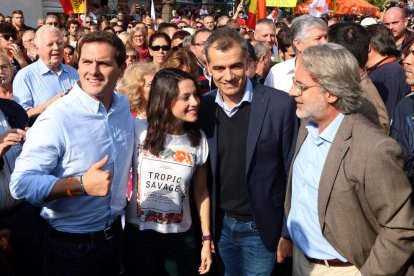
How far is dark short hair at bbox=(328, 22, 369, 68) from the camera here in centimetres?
368

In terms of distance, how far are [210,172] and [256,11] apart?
8.83m

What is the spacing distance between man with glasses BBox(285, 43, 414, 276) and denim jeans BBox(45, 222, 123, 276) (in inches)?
43.8

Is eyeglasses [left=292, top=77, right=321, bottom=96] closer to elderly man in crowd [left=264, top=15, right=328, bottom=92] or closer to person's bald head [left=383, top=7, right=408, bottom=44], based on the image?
elderly man in crowd [left=264, top=15, right=328, bottom=92]

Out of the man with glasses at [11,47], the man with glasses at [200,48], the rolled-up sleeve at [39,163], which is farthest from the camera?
the man with glasses at [11,47]

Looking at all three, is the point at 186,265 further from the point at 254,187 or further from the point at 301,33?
the point at 301,33

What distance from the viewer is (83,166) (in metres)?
2.35

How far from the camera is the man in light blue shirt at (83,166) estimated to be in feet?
7.13

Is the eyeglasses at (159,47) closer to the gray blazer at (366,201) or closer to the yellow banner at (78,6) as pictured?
the gray blazer at (366,201)

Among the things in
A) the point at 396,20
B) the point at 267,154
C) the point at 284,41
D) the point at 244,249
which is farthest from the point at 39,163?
the point at 396,20

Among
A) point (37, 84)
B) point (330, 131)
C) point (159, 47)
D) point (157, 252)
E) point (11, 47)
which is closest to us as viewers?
point (330, 131)

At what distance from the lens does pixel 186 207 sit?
2.89m

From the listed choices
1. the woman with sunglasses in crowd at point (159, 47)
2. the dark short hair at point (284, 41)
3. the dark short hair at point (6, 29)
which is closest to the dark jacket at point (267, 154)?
the woman with sunglasses in crowd at point (159, 47)

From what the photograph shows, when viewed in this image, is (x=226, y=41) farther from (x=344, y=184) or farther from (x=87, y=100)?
(x=344, y=184)

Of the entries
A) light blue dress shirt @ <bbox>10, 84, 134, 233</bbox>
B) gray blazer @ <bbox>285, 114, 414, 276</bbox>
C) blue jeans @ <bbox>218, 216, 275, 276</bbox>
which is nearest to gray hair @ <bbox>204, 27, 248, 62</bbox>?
light blue dress shirt @ <bbox>10, 84, 134, 233</bbox>
